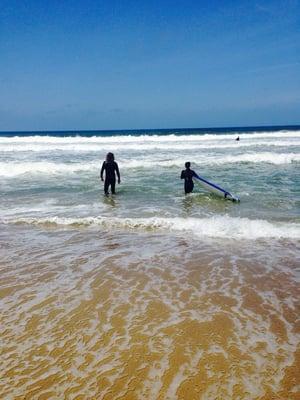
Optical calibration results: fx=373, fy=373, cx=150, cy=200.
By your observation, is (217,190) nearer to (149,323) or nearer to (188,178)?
(188,178)

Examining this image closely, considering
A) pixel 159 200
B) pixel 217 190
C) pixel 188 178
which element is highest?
pixel 188 178

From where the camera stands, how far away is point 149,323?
413cm

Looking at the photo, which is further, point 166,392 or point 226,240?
point 226,240

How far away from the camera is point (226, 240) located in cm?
727

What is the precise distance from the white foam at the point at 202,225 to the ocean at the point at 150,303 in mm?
27

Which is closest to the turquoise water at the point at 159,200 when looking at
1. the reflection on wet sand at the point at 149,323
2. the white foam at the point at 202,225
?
the white foam at the point at 202,225

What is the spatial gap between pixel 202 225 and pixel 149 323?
4.45 metres

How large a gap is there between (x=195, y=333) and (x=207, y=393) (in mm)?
945

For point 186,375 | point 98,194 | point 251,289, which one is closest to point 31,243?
point 251,289

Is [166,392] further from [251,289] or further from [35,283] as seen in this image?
[35,283]

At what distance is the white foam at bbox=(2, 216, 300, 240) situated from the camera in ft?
25.0

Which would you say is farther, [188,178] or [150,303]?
[188,178]

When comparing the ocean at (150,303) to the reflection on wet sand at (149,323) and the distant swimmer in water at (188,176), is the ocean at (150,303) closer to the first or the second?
the reflection on wet sand at (149,323)

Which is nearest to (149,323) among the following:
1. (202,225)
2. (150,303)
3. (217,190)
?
(150,303)
